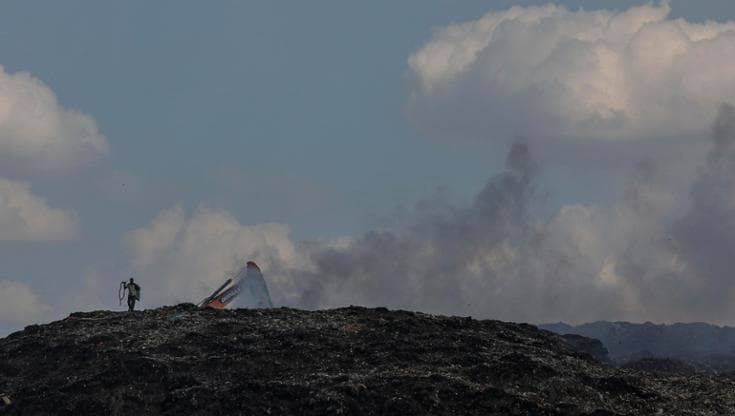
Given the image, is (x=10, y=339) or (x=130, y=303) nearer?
(x=10, y=339)

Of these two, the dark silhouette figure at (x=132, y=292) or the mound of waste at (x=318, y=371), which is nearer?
the mound of waste at (x=318, y=371)

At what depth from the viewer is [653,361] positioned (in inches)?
3260

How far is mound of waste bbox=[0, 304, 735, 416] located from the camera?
41.6 m

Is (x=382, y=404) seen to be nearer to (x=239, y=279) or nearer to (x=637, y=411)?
(x=637, y=411)

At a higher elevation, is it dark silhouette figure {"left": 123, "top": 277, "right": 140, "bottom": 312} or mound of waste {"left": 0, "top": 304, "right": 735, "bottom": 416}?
dark silhouette figure {"left": 123, "top": 277, "right": 140, "bottom": 312}

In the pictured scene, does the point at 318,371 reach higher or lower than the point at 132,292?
lower

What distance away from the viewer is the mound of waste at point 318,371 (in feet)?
136

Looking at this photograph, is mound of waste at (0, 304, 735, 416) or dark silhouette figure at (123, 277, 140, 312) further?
dark silhouette figure at (123, 277, 140, 312)

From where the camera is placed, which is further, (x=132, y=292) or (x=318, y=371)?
(x=132, y=292)

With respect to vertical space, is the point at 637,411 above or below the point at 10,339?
below

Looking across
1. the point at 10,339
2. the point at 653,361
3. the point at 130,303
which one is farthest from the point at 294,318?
the point at 653,361

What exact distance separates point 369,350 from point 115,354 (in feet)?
39.2

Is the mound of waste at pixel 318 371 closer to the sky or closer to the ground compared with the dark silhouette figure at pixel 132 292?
closer to the ground

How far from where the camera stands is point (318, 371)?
44.6m
